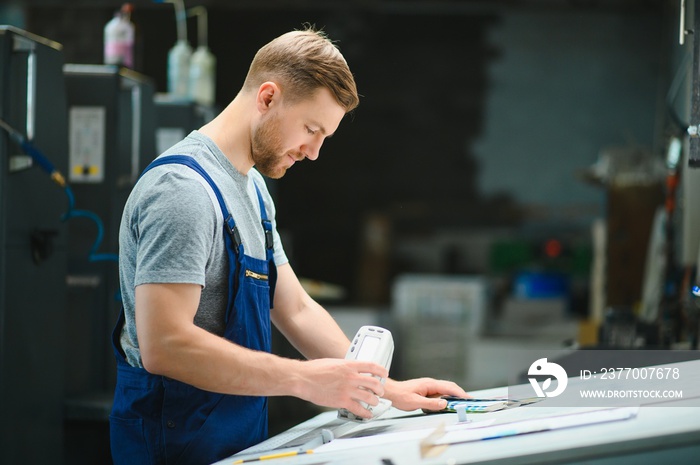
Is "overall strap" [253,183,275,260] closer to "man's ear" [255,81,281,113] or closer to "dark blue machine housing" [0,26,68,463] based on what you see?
"man's ear" [255,81,281,113]

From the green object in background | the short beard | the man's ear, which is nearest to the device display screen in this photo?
the short beard

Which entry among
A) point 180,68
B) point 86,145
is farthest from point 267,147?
point 180,68

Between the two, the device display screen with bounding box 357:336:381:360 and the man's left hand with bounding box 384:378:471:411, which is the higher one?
the device display screen with bounding box 357:336:381:360

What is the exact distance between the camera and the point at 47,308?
2.97 m

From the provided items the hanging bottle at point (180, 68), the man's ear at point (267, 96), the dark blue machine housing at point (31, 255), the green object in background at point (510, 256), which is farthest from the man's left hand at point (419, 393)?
the green object in background at point (510, 256)

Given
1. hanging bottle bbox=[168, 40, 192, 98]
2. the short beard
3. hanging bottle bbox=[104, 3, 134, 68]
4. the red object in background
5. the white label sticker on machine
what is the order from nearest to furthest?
the short beard < the white label sticker on machine < hanging bottle bbox=[104, 3, 134, 68] < hanging bottle bbox=[168, 40, 192, 98] < the red object in background

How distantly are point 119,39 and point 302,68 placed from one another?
2.53 metres

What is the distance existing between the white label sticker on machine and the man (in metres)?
1.96

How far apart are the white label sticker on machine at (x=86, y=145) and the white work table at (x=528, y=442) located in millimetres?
2285

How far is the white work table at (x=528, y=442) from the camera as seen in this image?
128cm

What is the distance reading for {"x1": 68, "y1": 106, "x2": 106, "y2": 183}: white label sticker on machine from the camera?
363cm

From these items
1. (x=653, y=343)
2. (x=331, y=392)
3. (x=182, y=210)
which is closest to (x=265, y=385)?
(x=331, y=392)

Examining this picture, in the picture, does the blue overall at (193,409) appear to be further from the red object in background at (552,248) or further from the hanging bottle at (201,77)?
the red object in background at (552,248)

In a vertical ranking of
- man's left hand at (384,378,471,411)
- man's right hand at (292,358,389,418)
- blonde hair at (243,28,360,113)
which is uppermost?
blonde hair at (243,28,360,113)
